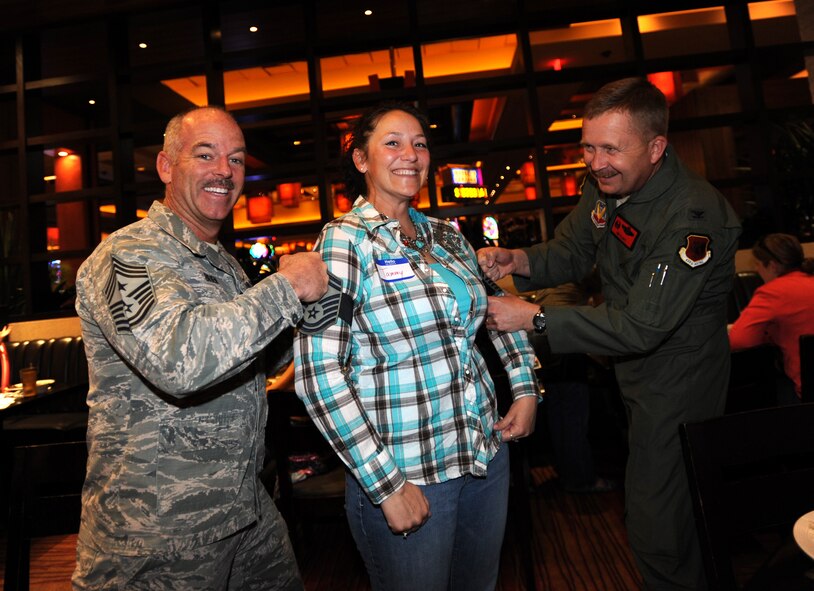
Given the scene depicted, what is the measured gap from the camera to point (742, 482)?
1.08m

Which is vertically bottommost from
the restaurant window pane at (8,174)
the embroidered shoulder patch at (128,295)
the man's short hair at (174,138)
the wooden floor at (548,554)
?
the wooden floor at (548,554)

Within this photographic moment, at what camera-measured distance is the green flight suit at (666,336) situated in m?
1.52

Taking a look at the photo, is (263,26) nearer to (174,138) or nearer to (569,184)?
(174,138)

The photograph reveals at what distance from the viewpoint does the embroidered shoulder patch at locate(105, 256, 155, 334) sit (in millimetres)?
1009

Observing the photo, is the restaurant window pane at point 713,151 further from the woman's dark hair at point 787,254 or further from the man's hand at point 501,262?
the man's hand at point 501,262

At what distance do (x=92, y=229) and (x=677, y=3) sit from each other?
7141 millimetres

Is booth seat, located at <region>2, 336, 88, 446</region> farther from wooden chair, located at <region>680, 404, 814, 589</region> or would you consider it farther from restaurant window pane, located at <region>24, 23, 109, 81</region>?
wooden chair, located at <region>680, 404, 814, 589</region>

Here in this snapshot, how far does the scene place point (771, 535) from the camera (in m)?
2.62

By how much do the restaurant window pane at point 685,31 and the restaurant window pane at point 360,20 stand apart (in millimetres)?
2570

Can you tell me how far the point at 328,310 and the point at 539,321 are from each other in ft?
2.30

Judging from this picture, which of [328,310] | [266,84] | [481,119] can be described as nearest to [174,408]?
[328,310]

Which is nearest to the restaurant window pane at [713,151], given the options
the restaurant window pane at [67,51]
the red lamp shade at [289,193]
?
the red lamp shade at [289,193]

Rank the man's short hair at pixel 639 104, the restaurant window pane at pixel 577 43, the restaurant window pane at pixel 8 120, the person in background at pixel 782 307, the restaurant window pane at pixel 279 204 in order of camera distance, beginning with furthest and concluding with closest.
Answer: the restaurant window pane at pixel 279 204, the restaurant window pane at pixel 8 120, the restaurant window pane at pixel 577 43, the person in background at pixel 782 307, the man's short hair at pixel 639 104

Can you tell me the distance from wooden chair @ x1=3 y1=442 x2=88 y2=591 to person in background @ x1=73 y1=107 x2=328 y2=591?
0.07 meters
